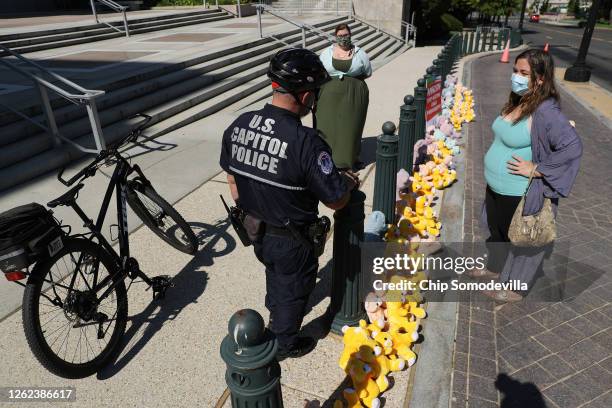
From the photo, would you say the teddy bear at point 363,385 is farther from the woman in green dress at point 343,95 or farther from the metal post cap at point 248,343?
the woman in green dress at point 343,95

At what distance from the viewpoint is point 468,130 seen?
316 inches

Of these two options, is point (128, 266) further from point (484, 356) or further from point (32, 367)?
point (484, 356)

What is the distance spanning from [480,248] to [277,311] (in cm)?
244

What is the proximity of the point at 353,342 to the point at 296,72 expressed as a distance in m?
1.73

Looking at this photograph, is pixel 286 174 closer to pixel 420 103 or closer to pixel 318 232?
pixel 318 232

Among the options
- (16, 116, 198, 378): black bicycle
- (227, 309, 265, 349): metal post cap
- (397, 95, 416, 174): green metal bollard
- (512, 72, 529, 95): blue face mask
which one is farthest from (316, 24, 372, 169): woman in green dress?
(227, 309, 265, 349): metal post cap

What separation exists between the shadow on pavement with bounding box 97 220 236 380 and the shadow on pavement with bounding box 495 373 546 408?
2.29 m

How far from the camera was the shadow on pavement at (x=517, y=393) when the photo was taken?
8.50ft

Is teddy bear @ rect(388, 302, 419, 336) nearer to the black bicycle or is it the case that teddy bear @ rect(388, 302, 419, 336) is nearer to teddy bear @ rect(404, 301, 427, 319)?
teddy bear @ rect(404, 301, 427, 319)

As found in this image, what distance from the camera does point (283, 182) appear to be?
227 cm

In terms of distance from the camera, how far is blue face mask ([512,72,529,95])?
2.96 metres

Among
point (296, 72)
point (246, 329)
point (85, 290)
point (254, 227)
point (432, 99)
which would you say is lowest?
point (85, 290)

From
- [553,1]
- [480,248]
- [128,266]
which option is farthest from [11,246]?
[553,1]

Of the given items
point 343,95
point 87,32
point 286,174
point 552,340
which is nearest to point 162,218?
point 286,174
